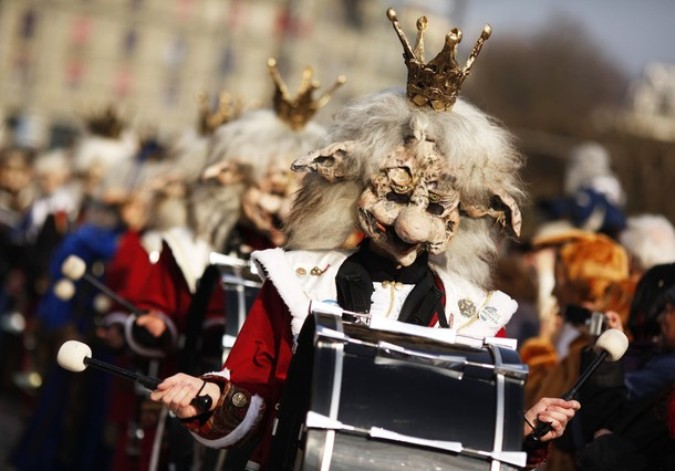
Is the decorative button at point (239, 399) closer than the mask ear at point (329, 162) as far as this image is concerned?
Yes

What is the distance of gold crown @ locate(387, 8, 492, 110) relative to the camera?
4219 mm

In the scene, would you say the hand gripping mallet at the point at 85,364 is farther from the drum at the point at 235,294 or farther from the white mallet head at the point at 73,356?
the drum at the point at 235,294

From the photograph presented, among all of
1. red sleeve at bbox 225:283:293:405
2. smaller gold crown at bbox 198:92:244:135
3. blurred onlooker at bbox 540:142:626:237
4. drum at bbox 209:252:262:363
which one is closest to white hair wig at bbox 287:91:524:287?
red sleeve at bbox 225:283:293:405

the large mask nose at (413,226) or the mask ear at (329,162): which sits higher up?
the mask ear at (329,162)

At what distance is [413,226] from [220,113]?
421cm

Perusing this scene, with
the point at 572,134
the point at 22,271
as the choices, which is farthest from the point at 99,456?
the point at 572,134

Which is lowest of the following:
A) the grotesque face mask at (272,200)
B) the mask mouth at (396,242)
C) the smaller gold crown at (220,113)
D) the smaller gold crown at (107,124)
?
the mask mouth at (396,242)

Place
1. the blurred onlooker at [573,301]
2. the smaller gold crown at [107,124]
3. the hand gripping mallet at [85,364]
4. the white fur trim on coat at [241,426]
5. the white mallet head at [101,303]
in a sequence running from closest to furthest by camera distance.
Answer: the hand gripping mallet at [85,364], the white fur trim on coat at [241,426], the blurred onlooker at [573,301], the white mallet head at [101,303], the smaller gold crown at [107,124]

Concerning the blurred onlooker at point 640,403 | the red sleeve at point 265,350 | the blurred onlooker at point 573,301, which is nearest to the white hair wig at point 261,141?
the blurred onlooker at point 573,301

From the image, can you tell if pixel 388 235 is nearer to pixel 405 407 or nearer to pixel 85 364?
pixel 405 407

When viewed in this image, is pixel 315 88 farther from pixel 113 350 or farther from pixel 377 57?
pixel 377 57

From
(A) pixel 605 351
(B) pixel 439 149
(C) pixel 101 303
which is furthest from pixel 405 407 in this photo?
(C) pixel 101 303

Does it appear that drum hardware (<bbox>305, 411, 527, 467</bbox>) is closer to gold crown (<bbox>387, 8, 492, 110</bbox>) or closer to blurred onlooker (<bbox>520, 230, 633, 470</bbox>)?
gold crown (<bbox>387, 8, 492, 110</bbox>)

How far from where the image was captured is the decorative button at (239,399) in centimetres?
418
